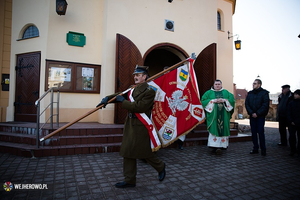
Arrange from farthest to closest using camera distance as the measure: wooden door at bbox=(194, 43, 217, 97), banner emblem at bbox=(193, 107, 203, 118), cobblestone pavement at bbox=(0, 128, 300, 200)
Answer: wooden door at bbox=(194, 43, 217, 97), banner emblem at bbox=(193, 107, 203, 118), cobblestone pavement at bbox=(0, 128, 300, 200)

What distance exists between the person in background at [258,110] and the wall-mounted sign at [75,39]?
6107 mm

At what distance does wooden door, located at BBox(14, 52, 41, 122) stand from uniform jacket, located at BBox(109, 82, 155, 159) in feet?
18.0

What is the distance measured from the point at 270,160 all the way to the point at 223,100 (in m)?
1.84

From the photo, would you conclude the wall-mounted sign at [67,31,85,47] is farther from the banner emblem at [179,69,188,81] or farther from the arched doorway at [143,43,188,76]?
the banner emblem at [179,69,188,81]

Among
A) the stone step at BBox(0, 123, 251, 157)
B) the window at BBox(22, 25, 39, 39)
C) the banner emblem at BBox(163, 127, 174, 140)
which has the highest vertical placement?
the window at BBox(22, 25, 39, 39)

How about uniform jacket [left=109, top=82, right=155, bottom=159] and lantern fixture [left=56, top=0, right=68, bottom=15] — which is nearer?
uniform jacket [left=109, top=82, right=155, bottom=159]

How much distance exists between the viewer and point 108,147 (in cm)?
502

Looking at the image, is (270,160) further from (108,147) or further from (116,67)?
(116,67)

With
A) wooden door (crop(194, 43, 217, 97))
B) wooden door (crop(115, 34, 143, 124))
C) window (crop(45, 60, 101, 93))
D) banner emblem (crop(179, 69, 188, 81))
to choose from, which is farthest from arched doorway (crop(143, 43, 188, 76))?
banner emblem (crop(179, 69, 188, 81))

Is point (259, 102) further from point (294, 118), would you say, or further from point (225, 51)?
point (225, 51)

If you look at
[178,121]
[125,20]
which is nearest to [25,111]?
[125,20]

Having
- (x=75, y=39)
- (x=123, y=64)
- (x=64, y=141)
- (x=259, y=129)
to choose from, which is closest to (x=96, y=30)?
(x=75, y=39)

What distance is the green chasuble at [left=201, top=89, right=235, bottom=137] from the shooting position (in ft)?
17.0

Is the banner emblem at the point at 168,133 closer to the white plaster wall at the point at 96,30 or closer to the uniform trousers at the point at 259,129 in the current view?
the uniform trousers at the point at 259,129
